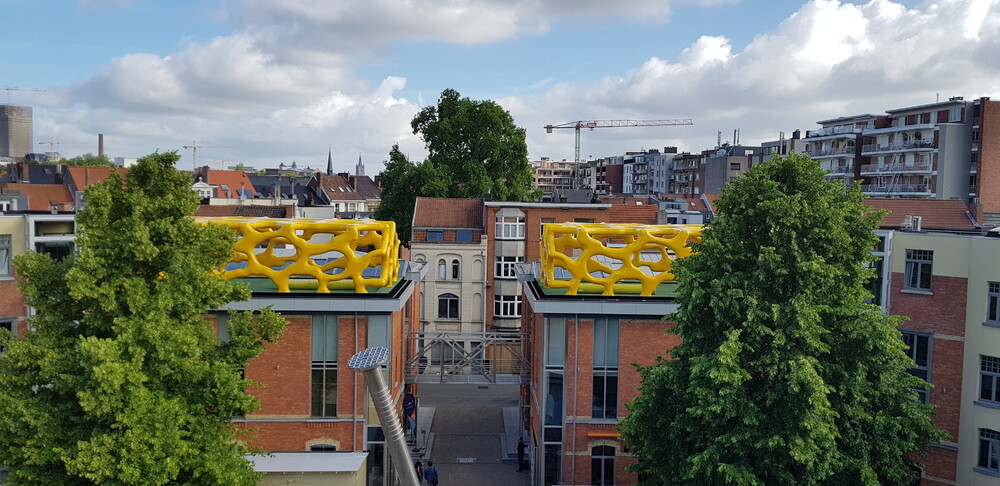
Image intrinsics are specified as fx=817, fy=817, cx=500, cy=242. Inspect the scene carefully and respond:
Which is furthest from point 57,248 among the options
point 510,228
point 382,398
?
point 510,228

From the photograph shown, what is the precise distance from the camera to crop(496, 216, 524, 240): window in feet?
155

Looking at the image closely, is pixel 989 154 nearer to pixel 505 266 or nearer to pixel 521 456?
pixel 505 266

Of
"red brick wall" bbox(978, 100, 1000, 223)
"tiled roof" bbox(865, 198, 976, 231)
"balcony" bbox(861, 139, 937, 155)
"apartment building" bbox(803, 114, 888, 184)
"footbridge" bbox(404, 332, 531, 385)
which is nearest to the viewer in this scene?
"footbridge" bbox(404, 332, 531, 385)

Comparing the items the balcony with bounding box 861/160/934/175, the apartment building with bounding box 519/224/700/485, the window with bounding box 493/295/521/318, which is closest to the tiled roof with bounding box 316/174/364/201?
the balcony with bounding box 861/160/934/175

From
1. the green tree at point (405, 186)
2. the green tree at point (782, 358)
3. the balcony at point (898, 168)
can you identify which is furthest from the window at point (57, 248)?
the balcony at point (898, 168)

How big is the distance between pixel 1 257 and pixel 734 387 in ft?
65.4

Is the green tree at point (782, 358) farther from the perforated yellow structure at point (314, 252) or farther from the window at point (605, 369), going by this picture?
the perforated yellow structure at point (314, 252)

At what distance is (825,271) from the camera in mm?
17359

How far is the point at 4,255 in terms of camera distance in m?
23.0

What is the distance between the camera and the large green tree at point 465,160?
5644 cm

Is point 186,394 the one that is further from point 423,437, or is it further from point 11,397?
point 423,437

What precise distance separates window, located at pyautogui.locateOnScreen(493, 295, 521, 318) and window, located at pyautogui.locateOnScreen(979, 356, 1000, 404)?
28.1m

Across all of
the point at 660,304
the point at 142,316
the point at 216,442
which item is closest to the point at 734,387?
the point at 660,304

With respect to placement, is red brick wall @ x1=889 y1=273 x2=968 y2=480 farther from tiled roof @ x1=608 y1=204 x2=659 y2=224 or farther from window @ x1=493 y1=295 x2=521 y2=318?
tiled roof @ x1=608 y1=204 x2=659 y2=224
